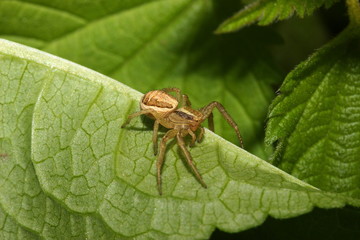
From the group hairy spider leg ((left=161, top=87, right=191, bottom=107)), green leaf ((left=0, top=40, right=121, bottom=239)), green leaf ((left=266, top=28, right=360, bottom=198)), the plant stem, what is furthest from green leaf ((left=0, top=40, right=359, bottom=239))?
the plant stem

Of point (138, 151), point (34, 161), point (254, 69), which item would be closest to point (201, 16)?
point (254, 69)

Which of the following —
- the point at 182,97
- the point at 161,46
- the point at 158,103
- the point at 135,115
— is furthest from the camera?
the point at 161,46

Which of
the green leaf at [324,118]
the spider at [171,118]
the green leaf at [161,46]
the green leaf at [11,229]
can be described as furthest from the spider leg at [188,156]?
the green leaf at [161,46]

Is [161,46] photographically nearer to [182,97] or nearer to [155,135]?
[182,97]

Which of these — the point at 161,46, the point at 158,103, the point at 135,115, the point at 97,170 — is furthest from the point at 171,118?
the point at 161,46

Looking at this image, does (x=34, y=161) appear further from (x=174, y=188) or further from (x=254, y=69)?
(x=254, y=69)

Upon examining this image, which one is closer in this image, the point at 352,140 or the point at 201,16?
the point at 352,140
